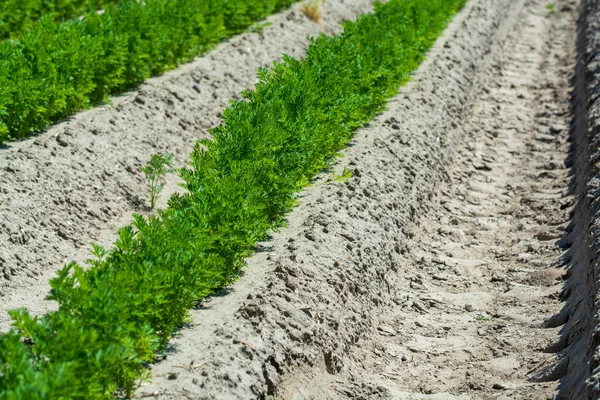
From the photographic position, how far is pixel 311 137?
8.19 m

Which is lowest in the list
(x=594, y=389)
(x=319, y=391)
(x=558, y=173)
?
(x=558, y=173)

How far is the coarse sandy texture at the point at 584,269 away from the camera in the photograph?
19.4 ft

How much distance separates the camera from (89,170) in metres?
9.03

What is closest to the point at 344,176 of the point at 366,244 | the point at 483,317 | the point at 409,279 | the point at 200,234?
the point at 366,244

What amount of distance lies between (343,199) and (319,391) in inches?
94.9

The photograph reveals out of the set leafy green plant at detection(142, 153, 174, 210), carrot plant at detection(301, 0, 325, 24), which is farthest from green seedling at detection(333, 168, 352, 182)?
carrot plant at detection(301, 0, 325, 24)

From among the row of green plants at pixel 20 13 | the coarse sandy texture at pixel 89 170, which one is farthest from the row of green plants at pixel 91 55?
the row of green plants at pixel 20 13

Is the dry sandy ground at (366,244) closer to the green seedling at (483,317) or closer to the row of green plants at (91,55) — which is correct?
the green seedling at (483,317)

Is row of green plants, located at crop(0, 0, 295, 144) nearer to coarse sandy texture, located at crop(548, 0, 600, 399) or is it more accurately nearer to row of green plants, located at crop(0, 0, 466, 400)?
row of green plants, located at crop(0, 0, 466, 400)

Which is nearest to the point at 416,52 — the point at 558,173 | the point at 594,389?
the point at 558,173

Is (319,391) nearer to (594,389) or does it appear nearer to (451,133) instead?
(594,389)

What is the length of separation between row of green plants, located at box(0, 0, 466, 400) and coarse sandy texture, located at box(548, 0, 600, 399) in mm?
2462

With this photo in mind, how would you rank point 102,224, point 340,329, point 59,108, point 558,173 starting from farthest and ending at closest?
point 558,173
point 59,108
point 102,224
point 340,329

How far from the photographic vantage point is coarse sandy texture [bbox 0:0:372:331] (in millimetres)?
7734
